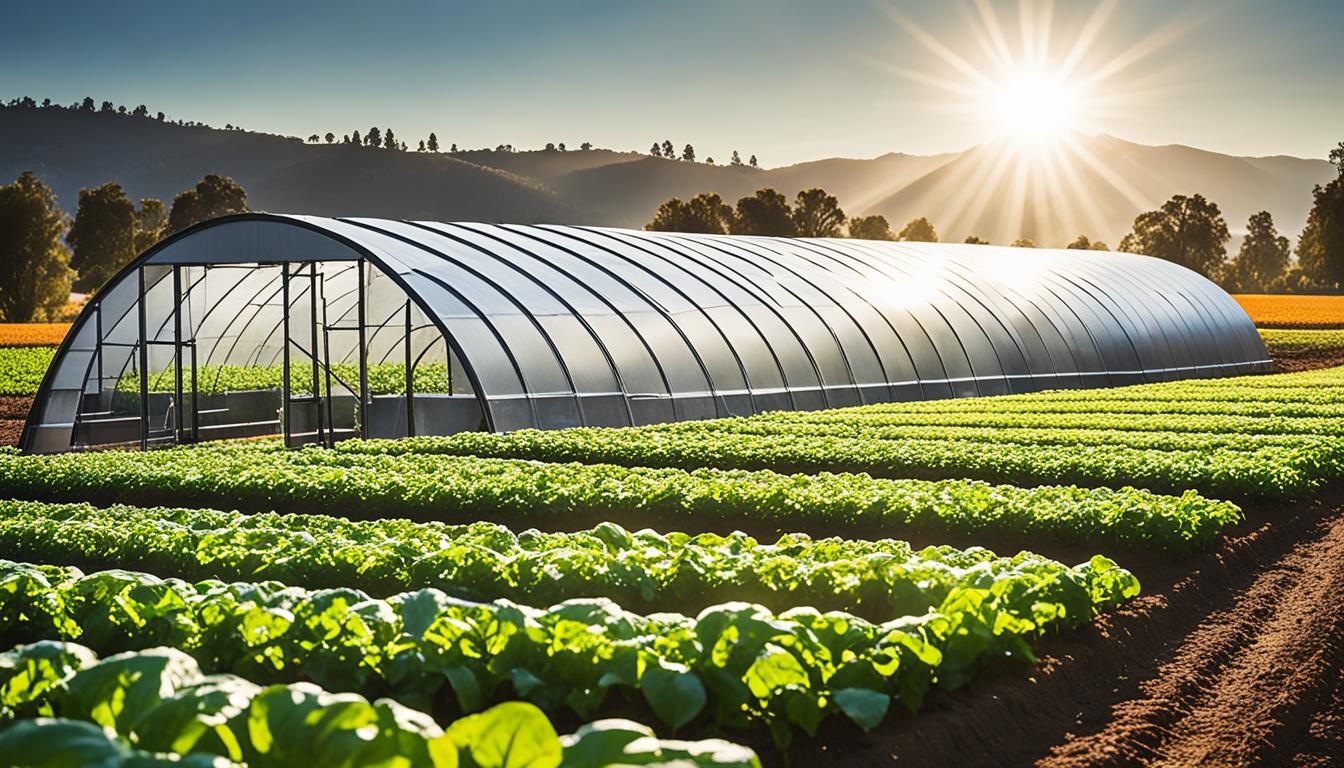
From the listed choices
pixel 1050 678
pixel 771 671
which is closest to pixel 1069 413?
pixel 1050 678

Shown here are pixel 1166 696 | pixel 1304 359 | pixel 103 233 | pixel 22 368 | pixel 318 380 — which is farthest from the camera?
pixel 103 233

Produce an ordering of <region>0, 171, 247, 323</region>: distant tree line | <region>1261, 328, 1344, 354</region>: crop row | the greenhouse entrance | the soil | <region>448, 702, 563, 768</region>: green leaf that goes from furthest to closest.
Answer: <region>0, 171, 247, 323</region>: distant tree line
<region>1261, 328, 1344, 354</region>: crop row
the soil
the greenhouse entrance
<region>448, 702, 563, 768</region>: green leaf

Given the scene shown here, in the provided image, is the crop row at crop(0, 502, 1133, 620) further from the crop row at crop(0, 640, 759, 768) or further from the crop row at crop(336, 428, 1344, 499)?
the crop row at crop(336, 428, 1344, 499)

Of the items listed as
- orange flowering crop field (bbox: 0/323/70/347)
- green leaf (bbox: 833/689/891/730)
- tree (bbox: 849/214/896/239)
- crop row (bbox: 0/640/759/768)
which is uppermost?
tree (bbox: 849/214/896/239)

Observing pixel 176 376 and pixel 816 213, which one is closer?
pixel 176 376

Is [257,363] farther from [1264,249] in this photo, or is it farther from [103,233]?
[1264,249]

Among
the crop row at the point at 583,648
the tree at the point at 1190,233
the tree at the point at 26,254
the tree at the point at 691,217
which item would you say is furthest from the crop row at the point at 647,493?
the tree at the point at 1190,233

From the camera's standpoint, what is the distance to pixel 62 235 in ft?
344

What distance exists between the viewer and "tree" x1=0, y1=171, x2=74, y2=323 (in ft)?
306

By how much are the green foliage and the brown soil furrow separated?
38375 mm

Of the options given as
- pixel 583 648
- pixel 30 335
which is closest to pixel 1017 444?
pixel 583 648

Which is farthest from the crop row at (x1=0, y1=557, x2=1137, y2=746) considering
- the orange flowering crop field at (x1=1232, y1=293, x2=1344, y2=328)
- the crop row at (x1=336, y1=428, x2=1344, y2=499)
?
the orange flowering crop field at (x1=1232, y1=293, x2=1344, y2=328)

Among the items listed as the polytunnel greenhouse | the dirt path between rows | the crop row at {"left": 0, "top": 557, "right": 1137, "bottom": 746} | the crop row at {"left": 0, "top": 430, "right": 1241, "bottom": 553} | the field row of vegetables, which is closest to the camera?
the crop row at {"left": 0, "top": 557, "right": 1137, "bottom": 746}

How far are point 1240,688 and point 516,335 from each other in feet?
58.5
